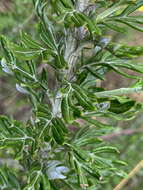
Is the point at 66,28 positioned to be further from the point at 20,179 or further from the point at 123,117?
the point at 20,179

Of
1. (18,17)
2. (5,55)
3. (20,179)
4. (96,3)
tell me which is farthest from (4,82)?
(96,3)

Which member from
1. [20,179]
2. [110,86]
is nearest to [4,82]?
[110,86]

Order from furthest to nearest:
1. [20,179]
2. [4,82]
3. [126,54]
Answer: [4,82] → [20,179] → [126,54]

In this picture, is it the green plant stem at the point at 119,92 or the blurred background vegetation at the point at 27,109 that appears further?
the blurred background vegetation at the point at 27,109

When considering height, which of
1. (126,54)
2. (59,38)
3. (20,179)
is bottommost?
(20,179)

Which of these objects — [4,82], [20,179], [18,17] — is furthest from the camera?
[4,82]

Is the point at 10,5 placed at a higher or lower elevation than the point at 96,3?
higher

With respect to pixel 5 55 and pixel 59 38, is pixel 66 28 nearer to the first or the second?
pixel 59 38

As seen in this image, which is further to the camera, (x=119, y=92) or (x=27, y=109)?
(x=27, y=109)

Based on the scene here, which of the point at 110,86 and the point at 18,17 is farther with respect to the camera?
the point at 110,86

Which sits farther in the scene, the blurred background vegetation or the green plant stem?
the blurred background vegetation
